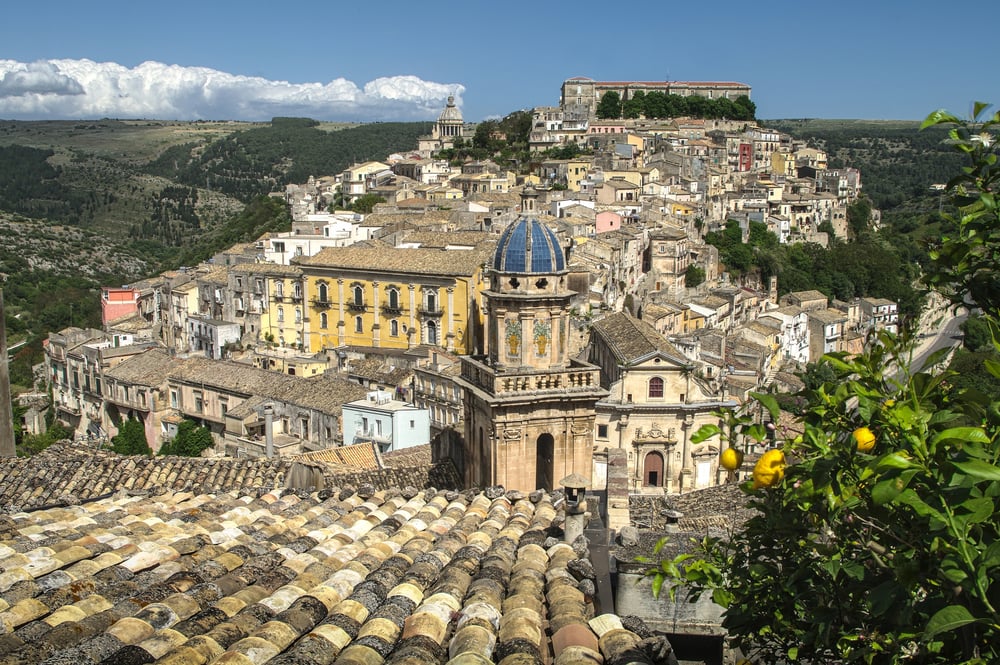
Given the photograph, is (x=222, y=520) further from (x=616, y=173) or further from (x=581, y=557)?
(x=616, y=173)

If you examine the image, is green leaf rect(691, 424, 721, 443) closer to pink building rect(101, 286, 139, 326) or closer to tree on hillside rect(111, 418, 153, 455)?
tree on hillside rect(111, 418, 153, 455)

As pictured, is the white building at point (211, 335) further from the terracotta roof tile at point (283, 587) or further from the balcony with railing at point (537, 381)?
the terracotta roof tile at point (283, 587)

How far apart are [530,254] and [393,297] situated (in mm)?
29827

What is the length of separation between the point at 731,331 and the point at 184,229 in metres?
101

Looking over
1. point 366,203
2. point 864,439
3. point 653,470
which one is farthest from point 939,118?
point 366,203

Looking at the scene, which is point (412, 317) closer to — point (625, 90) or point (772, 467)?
point (772, 467)

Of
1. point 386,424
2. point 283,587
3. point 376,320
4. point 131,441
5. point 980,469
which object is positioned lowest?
point 131,441

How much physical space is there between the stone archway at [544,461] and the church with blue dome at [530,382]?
18mm

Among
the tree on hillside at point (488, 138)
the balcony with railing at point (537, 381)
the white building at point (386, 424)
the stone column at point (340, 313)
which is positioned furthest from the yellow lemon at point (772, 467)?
the tree on hillside at point (488, 138)

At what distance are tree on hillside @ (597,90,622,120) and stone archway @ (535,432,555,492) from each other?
A: 97413mm

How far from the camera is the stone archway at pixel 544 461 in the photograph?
53.8ft

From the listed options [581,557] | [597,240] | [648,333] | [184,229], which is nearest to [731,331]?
[597,240]

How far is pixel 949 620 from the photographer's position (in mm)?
3162

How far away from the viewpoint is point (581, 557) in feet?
27.5
